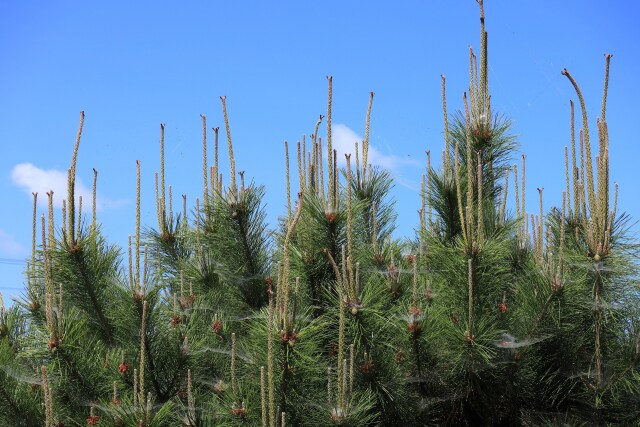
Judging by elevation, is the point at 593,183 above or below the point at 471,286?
above

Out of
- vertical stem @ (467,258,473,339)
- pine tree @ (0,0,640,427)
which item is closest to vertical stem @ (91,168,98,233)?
pine tree @ (0,0,640,427)

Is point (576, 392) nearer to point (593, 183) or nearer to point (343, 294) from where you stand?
point (593, 183)

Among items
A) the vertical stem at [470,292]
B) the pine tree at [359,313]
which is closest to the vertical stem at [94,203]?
the pine tree at [359,313]

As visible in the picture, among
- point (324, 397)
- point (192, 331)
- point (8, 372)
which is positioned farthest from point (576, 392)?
point (8, 372)

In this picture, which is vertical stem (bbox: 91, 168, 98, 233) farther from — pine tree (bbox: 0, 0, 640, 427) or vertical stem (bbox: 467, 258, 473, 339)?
vertical stem (bbox: 467, 258, 473, 339)

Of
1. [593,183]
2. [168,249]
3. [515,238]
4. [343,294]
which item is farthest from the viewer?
[168,249]

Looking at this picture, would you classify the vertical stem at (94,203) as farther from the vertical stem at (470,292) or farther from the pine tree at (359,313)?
the vertical stem at (470,292)

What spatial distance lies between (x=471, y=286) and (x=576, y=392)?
116 centimetres

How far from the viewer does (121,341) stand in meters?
4.43

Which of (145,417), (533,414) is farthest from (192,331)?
(533,414)

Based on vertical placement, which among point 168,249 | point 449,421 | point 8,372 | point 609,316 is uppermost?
point 168,249

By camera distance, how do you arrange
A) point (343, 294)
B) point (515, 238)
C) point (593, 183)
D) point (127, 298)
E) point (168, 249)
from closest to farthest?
point (343, 294) < point (593, 183) < point (127, 298) < point (515, 238) < point (168, 249)

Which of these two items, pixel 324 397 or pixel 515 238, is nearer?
pixel 324 397

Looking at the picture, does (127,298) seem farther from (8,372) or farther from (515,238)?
(515,238)
